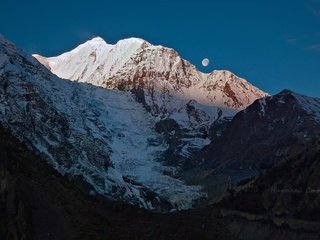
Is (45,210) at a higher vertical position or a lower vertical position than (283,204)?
lower

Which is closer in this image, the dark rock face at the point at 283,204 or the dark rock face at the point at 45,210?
the dark rock face at the point at 45,210

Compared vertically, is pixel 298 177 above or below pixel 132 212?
above

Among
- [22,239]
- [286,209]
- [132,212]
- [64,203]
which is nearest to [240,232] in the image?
[286,209]

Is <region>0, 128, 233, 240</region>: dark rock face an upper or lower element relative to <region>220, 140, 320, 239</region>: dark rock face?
lower

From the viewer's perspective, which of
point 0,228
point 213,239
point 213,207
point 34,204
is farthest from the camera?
point 213,207

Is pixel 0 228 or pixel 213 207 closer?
pixel 0 228

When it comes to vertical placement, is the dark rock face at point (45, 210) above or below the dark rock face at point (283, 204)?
below

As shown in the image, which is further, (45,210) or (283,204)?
(283,204)

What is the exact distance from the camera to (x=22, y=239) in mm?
81625

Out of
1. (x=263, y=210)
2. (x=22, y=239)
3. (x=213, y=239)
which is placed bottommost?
Answer: (x=22, y=239)

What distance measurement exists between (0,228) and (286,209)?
239 feet

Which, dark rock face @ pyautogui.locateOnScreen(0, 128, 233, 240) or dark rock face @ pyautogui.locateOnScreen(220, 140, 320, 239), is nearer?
dark rock face @ pyautogui.locateOnScreen(0, 128, 233, 240)

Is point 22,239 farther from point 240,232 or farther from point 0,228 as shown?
point 240,232

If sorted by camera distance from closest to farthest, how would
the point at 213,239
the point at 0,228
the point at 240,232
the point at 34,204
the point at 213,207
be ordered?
the point at 0,228, the point at 34,204, the point at 213,239, the point at 240,232, the point at 213,207
